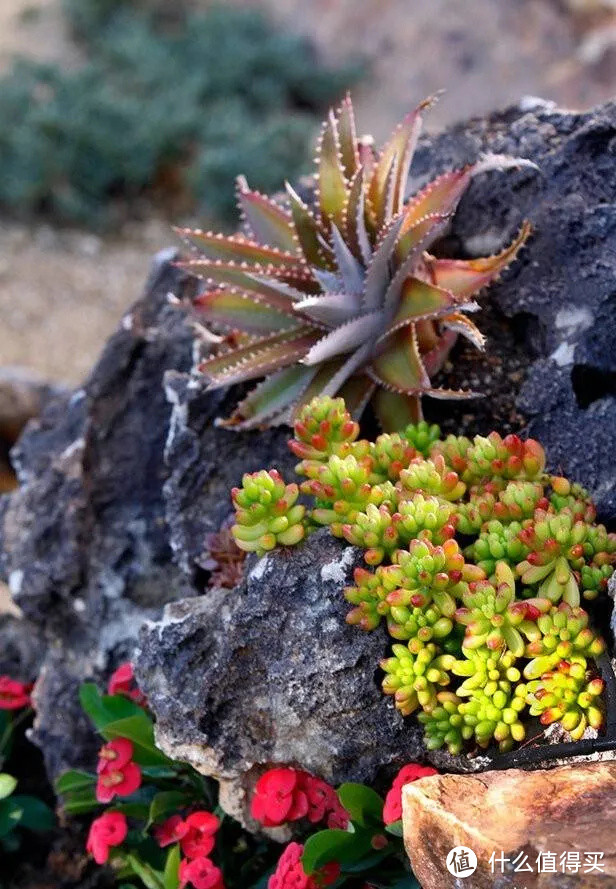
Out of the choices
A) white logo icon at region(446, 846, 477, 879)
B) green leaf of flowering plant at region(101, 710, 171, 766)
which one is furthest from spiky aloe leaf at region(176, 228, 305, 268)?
white logo icon at region(446, 846, 477, 879)

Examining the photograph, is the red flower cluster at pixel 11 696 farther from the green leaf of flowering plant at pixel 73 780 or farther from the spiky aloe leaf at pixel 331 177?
the spiky aloe leaf at pixel 331 177

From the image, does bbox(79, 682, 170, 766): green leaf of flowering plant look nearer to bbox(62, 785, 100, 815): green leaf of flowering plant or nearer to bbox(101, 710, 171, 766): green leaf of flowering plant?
bbox(101, 710, 171, 766): green leaf of flowering plant

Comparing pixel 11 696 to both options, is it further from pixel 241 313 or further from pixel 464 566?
pixel 464 566

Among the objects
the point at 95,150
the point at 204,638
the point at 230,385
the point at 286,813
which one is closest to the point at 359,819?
the point at 286,813

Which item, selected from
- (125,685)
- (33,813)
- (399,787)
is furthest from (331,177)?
(33,813)

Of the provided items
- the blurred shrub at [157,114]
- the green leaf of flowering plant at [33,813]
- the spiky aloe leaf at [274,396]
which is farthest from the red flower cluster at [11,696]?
the blurred shrub at [157,114]

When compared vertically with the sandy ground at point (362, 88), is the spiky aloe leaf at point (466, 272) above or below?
below
